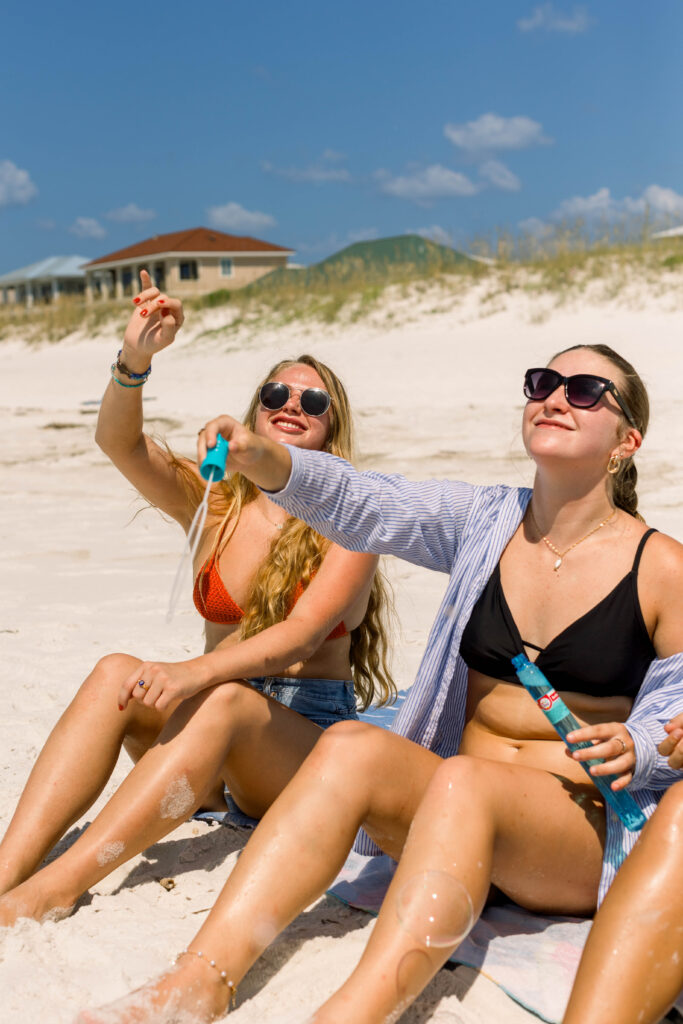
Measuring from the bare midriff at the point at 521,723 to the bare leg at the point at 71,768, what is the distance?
888 millimetres

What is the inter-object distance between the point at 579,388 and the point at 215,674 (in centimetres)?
113

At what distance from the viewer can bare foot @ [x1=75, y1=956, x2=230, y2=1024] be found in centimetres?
204

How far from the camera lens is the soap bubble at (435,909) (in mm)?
2041

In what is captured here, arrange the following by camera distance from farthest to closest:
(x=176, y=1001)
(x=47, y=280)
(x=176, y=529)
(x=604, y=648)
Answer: (x=47, y=280)
(x=176, y=529)
(x=604, y=648)
(x=176, y=1001)

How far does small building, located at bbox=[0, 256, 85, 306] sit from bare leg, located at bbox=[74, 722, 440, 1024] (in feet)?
186

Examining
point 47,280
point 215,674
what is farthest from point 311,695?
point 47,280

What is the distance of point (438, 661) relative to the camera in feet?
8.62

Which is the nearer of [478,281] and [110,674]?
[110,674]

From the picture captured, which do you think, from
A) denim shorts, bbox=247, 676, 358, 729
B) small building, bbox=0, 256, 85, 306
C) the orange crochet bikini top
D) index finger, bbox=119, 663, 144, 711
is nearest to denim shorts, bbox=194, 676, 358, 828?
denim shorts, bbox=247, 676, 358, 729

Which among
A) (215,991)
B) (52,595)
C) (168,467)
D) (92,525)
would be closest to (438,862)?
(215,991)

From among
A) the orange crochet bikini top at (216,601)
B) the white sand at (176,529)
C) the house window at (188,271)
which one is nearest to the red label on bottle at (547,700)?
the white sand at (176,529)

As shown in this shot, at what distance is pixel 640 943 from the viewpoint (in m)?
1.97

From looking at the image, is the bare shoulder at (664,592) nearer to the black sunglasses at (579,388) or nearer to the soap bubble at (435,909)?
the black sunglasses at (579,388)

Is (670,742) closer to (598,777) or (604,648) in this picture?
(598,777)
